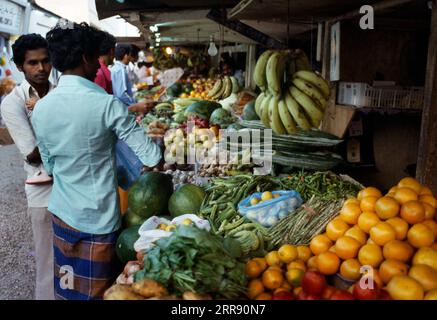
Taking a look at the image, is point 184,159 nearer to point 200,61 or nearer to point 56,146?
point 56,146

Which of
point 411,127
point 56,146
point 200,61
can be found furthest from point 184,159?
point 200,61

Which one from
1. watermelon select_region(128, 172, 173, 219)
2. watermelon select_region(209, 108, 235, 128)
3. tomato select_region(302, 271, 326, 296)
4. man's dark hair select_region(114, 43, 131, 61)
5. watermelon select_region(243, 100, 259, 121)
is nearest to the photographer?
tomato select_region(302, 271, 326, 296)

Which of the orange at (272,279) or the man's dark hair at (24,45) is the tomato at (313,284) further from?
the man's dark hair at (24,45)

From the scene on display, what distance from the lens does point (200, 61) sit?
12.0 meters

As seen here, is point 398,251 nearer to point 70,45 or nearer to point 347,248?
point 347,248

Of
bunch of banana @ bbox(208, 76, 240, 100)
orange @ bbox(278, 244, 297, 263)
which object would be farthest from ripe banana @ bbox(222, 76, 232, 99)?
orange @ bbox(278, 244, 297, 263)

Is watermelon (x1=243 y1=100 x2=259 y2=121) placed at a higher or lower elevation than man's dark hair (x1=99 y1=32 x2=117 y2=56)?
lower

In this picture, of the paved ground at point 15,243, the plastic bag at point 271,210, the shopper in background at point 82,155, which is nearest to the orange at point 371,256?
the plastic bag at point 271,210

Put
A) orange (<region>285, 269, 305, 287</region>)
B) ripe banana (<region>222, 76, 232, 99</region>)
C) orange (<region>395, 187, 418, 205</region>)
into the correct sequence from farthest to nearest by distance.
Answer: ripe banana (<region>222, 76, 232, 99</region>) < orange (<region>395, 187, 418, 205</region>) < orange (<region>285, 269, 305, 287</region>)

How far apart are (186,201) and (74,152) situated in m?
1.01

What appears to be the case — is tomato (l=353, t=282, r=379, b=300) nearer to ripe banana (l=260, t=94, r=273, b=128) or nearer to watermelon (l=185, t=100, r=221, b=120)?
ripe banana (l=260, t=94, r=273, b=128)

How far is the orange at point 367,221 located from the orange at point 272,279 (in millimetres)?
505

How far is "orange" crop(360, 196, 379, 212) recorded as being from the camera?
6.52 feet

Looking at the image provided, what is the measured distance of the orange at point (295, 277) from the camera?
181cm
